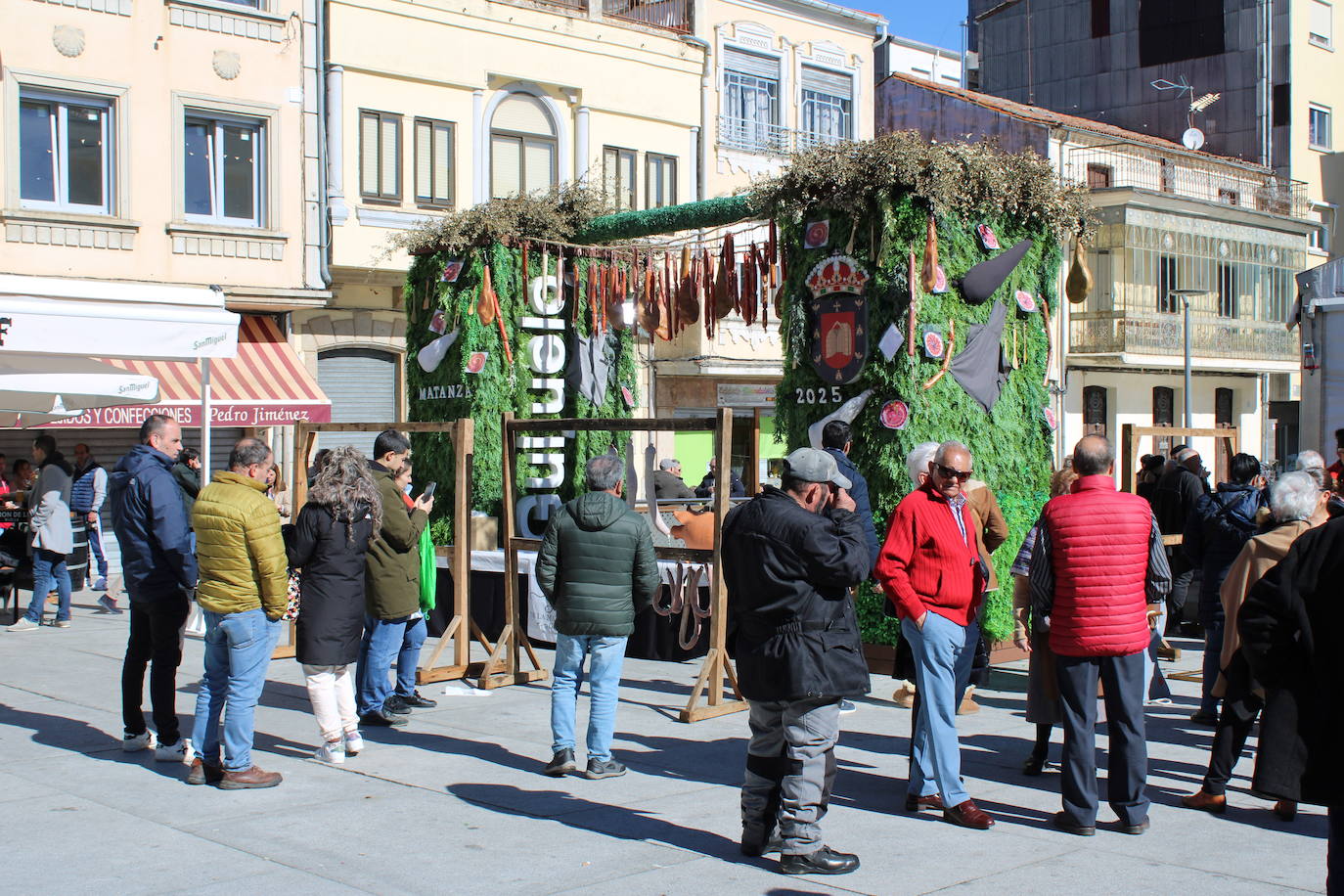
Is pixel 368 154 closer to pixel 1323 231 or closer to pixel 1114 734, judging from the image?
pixel 1114 734

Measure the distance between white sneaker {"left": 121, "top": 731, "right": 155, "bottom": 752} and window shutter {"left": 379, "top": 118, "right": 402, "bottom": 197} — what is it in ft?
46.4

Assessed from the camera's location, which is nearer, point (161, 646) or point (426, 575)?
point (161, 646)

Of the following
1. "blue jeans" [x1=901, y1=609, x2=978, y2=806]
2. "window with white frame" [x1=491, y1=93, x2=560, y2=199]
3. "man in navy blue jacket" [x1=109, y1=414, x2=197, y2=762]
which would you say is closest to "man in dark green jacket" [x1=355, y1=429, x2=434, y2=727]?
"man in navy blue jacket" [x1=109, y1=414, x2=197, y2=762]

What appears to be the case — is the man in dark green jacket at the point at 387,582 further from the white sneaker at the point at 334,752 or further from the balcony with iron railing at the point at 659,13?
the balcony with iron railing at the point at 659,13

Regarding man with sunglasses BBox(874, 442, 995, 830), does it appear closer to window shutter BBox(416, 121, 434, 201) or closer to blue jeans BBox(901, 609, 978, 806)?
blue jeans BBox(901, 609, 978, 806)

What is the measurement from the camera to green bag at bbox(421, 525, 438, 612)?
866cm

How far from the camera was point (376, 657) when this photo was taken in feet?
26.7

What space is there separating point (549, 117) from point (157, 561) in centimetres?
1653

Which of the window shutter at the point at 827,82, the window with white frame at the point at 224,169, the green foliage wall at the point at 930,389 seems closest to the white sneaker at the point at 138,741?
the green foliage wall at the point at 930,389

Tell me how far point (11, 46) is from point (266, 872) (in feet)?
50.3

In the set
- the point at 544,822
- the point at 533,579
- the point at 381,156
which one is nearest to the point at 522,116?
the point at 381,156

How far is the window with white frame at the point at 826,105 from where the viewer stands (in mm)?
26812

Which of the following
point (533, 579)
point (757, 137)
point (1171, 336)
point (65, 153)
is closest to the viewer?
point (533, 579)

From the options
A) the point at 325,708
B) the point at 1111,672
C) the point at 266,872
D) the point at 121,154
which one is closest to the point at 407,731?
the point at 325,708
